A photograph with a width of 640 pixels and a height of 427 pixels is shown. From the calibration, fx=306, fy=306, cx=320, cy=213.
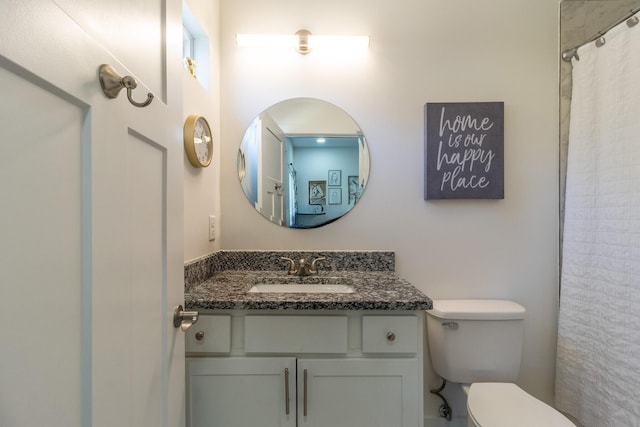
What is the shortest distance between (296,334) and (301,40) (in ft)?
4.51

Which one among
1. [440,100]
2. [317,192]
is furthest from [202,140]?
[440,100]

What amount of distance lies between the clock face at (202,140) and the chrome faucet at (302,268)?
0.62 metres

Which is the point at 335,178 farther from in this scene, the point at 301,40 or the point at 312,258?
the point at 301,40

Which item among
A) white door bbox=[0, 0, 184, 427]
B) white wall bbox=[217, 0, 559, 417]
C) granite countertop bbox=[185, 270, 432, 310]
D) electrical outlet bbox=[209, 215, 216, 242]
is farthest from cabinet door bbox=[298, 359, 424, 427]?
electrical outlet bbox=[209, 215, 216, 242]

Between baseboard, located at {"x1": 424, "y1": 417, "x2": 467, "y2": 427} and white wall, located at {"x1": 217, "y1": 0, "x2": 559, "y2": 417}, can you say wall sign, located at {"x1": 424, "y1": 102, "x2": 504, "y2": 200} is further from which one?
baseboard, located at {"x1": 424, "y1": 417, "x2": 467, "y2": 427}

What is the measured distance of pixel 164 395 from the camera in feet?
2.28

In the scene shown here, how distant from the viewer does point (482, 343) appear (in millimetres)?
1376

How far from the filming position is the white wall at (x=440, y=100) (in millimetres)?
1589

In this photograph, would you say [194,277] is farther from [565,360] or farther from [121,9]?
[565,360]

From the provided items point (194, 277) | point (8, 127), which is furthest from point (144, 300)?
point (194, 277)

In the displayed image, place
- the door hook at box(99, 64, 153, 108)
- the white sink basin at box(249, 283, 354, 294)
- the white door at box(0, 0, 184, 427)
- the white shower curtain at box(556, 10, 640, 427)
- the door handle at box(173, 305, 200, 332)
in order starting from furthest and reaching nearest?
the white sink basin at box(249, 283, 354, 294), the white shower curtain at box(556, 10, 640, 427), the door handle at box(173, 305, 200, 332), the door hook at box(99, 64, 153, 108), the white door at box(0, 0, 184, 427)

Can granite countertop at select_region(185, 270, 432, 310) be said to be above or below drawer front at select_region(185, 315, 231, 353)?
above

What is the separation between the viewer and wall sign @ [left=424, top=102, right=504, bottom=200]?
5.07ft

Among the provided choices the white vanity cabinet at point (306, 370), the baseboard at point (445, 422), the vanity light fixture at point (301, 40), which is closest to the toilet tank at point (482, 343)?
the baseboard at point (445, 422)
